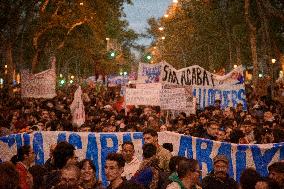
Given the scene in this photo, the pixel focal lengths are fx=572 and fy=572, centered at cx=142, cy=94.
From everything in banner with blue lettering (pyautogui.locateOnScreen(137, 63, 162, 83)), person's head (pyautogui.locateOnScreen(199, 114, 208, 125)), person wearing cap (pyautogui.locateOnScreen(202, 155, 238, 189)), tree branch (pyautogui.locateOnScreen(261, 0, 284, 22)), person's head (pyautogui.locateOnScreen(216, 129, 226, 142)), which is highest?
tree branch (pyautogui.locateOnScreen(261, 0, 284, 22))

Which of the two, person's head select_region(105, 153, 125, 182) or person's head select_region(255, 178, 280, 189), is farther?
person's head select_region(105, 153, 125, 182)

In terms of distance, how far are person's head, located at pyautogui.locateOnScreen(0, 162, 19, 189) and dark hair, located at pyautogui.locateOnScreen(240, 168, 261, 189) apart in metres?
2.64

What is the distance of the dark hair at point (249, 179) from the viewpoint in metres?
6.04

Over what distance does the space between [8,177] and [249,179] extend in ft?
8.95

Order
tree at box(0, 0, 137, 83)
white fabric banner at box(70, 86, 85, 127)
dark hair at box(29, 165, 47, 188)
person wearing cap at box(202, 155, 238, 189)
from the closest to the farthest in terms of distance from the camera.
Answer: person wearing cap at box(202, 155, 238, 189) → dark hair at box(29, 165, 47, 188) → white fabric banner at box(70, 86, 85, 127) → tree at box(0, 0, 137, 83)

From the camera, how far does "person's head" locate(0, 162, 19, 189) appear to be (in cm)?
443

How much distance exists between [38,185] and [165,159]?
1998 mm

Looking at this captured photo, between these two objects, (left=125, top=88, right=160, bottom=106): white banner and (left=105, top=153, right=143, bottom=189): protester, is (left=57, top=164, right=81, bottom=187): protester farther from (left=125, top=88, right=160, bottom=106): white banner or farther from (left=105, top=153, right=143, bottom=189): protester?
(left=125, top=88, right=160, bottom=106): white banner

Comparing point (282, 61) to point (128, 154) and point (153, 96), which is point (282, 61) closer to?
point (153, 96)

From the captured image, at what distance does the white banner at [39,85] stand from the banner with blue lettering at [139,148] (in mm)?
9451

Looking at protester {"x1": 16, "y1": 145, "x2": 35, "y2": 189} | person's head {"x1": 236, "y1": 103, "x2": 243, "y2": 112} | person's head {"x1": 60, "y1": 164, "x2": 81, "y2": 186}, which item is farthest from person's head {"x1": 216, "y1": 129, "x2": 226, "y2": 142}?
person's head {"x1": 236, "y1": 103, "x2": 243, "y2": 112}

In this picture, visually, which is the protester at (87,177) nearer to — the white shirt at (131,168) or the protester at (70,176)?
the protester at (70,176)

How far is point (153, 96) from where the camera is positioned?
1689 centimetres

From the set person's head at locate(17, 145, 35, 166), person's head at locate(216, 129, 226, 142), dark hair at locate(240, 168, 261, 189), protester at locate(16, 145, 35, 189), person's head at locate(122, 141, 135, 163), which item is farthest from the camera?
person's head at locate(216, 129, 226, 142)
